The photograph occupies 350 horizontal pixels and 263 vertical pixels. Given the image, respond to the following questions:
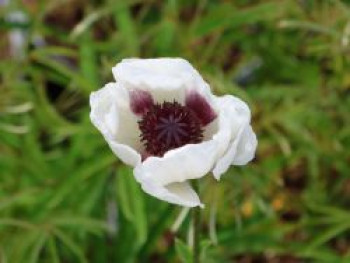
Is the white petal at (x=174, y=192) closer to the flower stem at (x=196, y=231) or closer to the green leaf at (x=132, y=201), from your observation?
the flower stem at (x=196, y=231)

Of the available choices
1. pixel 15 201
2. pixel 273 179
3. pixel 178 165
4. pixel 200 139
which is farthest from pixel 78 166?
pixel 178 165

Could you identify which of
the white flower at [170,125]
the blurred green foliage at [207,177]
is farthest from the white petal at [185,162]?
the blurred green foliage at [207,177]

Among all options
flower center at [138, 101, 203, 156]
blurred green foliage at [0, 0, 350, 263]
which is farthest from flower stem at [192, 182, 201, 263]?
blurred green foliage at [0, 0, 350, 263]

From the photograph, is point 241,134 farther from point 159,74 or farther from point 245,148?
point 159,74

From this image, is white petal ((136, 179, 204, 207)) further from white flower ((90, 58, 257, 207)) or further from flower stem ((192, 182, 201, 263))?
flower stem ((192, 182, 201, 263))

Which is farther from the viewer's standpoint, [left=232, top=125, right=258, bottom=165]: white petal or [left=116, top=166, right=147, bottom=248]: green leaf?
[left=116, top=166, right=147, bottom=248]: green leaf

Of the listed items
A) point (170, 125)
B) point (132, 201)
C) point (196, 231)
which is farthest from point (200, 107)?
point (132, 201)
